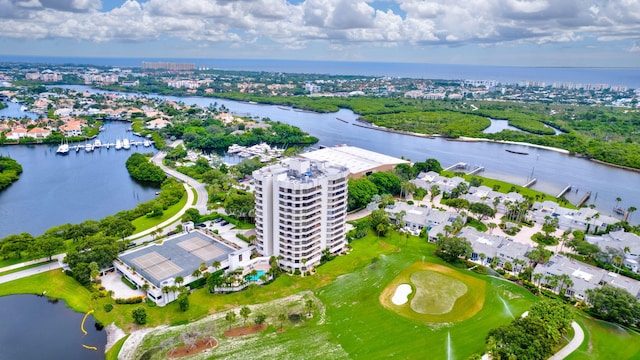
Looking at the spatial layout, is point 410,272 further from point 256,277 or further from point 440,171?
point 440,171

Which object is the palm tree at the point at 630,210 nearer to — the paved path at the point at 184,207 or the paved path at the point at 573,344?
the paved path at the point at 573,344

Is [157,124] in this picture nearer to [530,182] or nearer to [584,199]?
[530,182]

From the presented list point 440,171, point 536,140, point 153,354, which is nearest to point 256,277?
point 153,354

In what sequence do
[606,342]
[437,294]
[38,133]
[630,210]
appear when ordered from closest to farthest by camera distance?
[606,342], [437,294], [630,210], [38,133]

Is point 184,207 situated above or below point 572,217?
below

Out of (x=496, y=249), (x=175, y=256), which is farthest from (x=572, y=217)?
(x=175, y=256)

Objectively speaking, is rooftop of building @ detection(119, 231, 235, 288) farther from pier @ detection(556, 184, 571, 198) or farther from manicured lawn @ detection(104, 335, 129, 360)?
pier @ detection(556, 184, 571, 198)

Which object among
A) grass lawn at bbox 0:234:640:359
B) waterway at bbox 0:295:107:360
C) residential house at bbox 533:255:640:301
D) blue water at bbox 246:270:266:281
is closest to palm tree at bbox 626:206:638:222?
residential house at bbox 533:255:640:301
